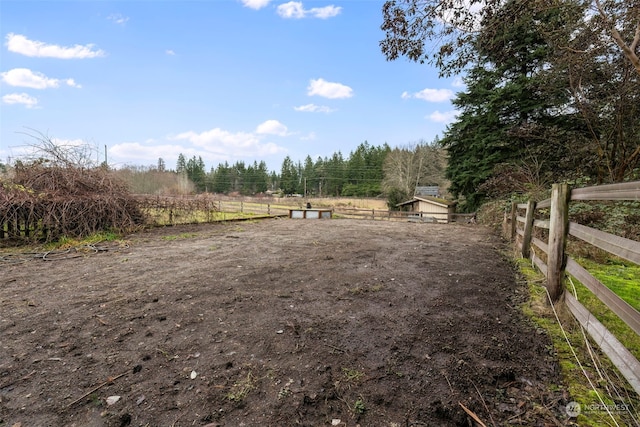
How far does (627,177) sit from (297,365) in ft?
31.4

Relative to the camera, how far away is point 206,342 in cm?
212

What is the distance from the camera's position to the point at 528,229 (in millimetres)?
4480

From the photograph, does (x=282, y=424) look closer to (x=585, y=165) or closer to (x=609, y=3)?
(x=609, y=3)

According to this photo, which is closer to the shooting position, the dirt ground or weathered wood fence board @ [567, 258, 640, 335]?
weathered wood fence board @ [567, 258, 640, 335]

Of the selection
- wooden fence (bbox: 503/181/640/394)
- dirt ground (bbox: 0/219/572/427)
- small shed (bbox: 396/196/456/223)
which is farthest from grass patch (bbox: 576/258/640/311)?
small shed (bbox: 396/196/456/223)

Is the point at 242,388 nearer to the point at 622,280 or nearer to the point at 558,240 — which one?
the point at 558,240

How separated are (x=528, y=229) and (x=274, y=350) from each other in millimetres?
4525

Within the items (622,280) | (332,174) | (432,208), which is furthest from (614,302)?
(332,174)

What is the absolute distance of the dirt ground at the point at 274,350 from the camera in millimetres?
1448

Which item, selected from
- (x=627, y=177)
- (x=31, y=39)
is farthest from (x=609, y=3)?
(x=31, y=39)

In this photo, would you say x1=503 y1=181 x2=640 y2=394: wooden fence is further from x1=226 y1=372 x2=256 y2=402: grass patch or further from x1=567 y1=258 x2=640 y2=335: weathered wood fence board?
x1=226 y1=372 x2=256 y2=402: grass patch

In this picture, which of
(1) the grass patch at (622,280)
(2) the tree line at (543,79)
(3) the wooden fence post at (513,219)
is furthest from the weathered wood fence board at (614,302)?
(3) the wooden fence post at (513,219)

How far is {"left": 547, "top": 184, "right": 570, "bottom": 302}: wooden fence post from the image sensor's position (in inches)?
95.3

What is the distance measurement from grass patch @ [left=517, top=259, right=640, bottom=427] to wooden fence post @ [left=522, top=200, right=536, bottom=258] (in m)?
2.38
